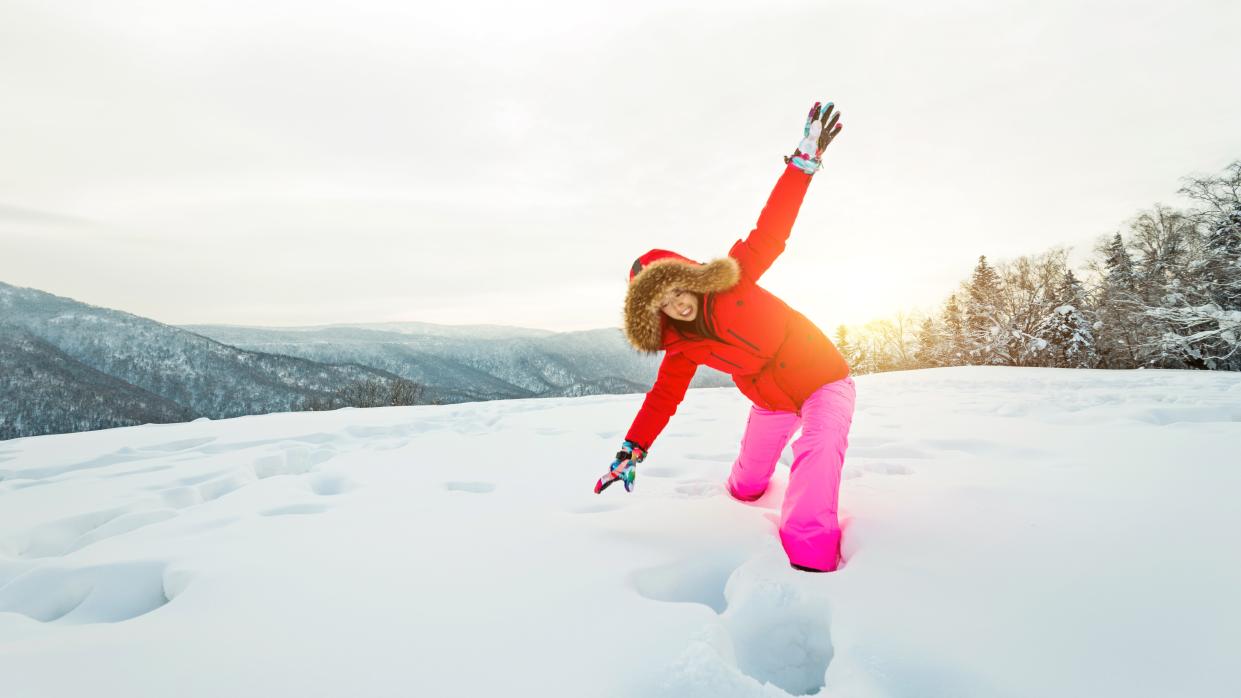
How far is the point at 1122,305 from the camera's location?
929 inches

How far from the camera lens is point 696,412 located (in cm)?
604

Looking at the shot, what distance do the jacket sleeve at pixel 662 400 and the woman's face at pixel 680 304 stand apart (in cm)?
22

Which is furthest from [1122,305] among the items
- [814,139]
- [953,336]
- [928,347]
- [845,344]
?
[814,139]

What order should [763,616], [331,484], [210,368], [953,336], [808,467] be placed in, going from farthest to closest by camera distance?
[210,368]
[953,336]
[331,484]
[808,467]
[763,616]

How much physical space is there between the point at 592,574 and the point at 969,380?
10748 mm

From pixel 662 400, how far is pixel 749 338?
20.1 inches

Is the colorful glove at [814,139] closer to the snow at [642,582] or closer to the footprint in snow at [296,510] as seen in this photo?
the snow at [642,582]

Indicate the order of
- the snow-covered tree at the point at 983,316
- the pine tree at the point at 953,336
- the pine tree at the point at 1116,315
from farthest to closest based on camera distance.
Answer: the pine tree at the point at 953,336
the snow-covered tree at the point at 983,316
the pine tree at the point at 1116,315

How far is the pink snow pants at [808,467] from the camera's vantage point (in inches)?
66.4

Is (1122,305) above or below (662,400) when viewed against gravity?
above

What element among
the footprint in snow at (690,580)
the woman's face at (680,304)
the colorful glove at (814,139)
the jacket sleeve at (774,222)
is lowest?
the footprint in snow at (690,580)

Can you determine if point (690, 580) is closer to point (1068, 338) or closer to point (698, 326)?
point (698, 326)

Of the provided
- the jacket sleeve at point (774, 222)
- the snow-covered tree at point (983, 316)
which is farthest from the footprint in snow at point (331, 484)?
the snow-covered tree at point (983, 316)

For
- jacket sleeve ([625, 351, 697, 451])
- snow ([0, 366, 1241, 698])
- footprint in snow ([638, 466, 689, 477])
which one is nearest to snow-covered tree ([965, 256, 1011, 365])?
snow ([0, 366, 1241, 698])
